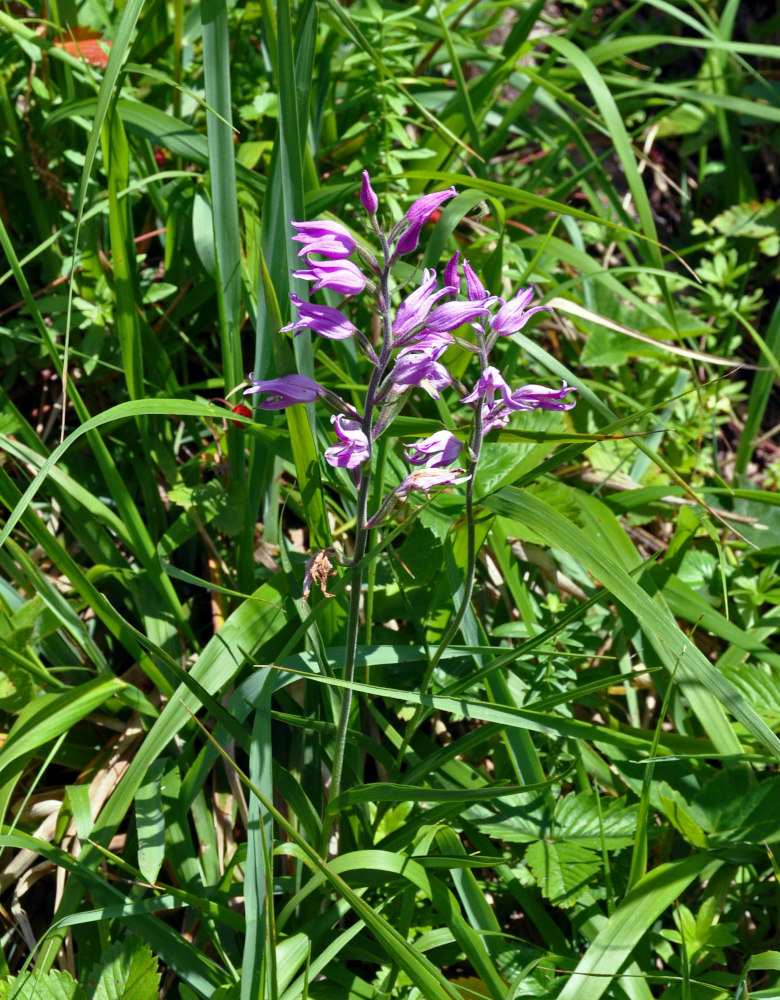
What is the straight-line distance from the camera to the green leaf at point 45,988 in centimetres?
151

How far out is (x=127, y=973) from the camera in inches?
61.2

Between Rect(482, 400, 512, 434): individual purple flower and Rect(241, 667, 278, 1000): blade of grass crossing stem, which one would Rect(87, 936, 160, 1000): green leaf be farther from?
Rect(482, 400, 512, 434): individual purple flower

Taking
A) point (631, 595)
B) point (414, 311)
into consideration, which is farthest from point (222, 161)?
point (631, 595)

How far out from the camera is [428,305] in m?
1.25

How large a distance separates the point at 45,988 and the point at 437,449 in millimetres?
1235

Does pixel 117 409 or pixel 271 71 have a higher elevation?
pixel 271 71

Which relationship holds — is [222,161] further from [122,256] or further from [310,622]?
[310,622]

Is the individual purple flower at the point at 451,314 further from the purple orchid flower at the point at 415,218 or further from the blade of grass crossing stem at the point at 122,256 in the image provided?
the blade of grass crossing stem at the point at 122,256

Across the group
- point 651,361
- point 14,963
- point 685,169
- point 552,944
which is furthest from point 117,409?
point 685,169

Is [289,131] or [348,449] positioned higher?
[289,131]

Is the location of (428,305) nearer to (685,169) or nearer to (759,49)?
(759,49)

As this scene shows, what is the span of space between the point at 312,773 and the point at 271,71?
7.14 ft

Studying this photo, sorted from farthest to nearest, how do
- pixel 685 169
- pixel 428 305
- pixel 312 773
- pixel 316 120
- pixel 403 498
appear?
pixel 685 169, pixel 316 120, pixel 312 773, pixel 403 498, pixel 428 305

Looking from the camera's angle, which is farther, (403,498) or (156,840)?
(156,840)
